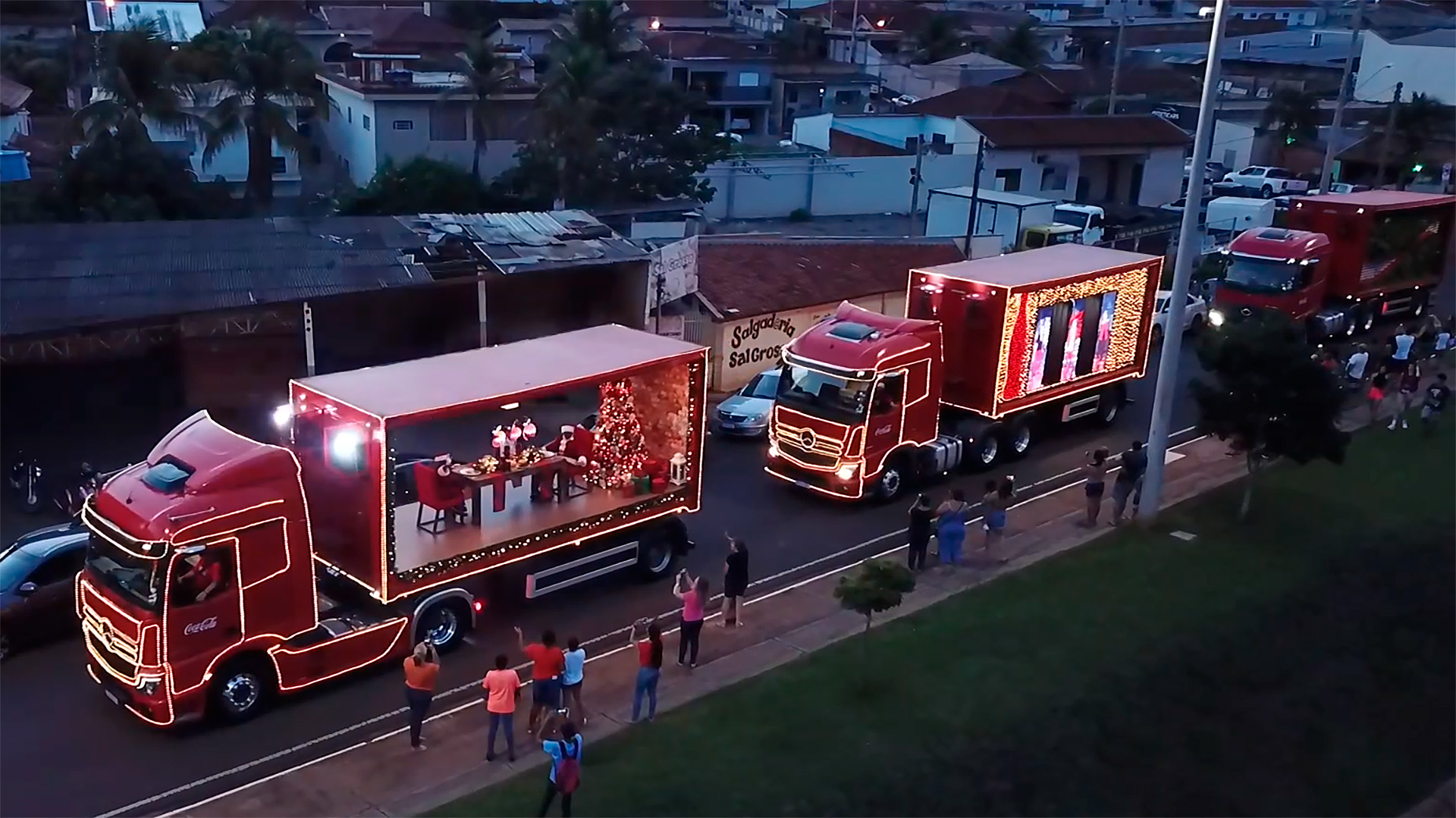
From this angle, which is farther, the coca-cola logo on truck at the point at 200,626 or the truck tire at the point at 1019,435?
the truck tire at the point at 1019,435

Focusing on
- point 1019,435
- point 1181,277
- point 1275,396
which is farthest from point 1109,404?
point 1181,277

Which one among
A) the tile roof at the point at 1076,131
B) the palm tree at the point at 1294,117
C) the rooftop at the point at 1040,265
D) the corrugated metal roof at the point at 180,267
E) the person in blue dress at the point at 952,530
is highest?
the palm tree at the point at 1294,117

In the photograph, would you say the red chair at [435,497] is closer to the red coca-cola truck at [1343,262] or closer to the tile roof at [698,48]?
the red coca-cola truck at [1343,262]

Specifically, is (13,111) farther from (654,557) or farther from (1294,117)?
(1294,117)

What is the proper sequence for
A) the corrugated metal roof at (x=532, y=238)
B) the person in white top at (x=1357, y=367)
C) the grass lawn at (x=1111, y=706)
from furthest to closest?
the person in white top at (x=1357, y=367) → the corrugated metal roof at (x=532, y=238) → the grass lawn at (x=1111, y=706)

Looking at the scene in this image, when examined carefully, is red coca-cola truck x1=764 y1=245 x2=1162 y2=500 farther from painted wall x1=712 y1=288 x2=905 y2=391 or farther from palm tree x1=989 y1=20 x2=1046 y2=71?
palm tree x1=989 y1=20 x2=1046 y2=71

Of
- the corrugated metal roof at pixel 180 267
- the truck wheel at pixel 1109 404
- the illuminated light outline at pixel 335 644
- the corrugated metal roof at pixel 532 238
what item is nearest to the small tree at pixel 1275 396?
the truck wheel at pixel 1109 404

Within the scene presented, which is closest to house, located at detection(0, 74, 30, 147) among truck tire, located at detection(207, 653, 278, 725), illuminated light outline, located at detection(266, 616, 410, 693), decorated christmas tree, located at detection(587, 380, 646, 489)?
decorated christmas tree, located at detection(587, 380, 646, 489)
